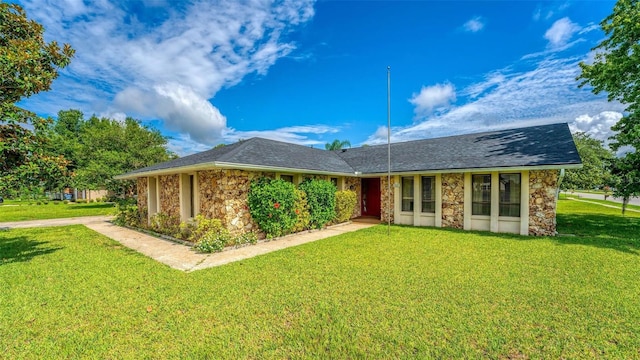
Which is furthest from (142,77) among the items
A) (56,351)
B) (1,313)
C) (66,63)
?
(56,351)

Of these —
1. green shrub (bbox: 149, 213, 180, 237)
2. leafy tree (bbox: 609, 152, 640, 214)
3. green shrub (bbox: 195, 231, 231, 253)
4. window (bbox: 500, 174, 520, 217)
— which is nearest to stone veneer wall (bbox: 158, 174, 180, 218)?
green shrub (bbox: 149, 213, 180, 237)

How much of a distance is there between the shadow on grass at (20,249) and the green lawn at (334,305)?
0.63ft

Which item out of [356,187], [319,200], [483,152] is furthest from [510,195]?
[319,200]

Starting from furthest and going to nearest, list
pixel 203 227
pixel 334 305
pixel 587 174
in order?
pixel 587 174 < pixel 203 227 < pixel 334 305

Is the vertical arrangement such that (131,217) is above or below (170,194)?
below

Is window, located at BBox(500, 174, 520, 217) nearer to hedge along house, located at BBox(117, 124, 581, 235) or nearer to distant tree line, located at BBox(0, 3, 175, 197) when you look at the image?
hedge along house, located at BBox(117, 124, 581, 235)

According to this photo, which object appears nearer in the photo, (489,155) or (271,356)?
(271,356)

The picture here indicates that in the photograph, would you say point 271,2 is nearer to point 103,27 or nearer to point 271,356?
point 103,27

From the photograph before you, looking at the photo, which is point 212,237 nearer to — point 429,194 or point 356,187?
point 356,187

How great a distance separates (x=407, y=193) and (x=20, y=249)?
14.5m

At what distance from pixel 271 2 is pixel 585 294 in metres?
11.7

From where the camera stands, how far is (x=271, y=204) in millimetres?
9023

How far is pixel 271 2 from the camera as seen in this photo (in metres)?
9.45

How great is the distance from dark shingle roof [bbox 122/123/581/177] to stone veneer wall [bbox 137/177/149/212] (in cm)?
101
